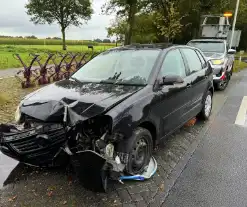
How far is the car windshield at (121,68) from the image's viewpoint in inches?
153

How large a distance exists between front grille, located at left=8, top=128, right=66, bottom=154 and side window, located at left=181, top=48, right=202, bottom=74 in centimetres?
290

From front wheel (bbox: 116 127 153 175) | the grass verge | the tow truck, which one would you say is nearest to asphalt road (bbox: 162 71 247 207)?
front wheel (bbox: 116 127 153 175)

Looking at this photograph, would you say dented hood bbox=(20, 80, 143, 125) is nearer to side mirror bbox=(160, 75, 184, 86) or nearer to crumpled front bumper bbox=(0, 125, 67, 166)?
crumpled front bumper bbox=(0, 125, 67, 166)

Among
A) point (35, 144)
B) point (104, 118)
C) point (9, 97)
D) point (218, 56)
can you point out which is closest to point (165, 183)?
point (104, 118)

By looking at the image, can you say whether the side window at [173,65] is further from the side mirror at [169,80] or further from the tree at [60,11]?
the tree at [60,11]

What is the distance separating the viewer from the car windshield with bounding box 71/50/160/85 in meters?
3.88

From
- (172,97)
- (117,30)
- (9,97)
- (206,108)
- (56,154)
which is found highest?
(117,30)

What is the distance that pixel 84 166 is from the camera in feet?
9.07

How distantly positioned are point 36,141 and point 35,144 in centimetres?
5

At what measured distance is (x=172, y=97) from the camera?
4027 mm

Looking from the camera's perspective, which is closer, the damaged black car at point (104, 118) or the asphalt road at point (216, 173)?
the damaged black car at point (104, 118)

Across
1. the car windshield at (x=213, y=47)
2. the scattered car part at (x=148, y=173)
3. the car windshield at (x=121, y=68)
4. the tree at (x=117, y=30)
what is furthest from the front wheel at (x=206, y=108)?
the tree at (x=117, y=30)

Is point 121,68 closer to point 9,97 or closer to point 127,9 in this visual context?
point 9,97

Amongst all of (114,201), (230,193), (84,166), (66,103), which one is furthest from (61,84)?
(230,193)
